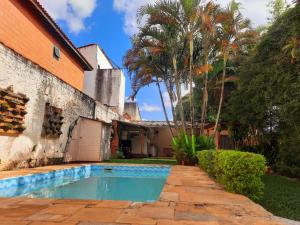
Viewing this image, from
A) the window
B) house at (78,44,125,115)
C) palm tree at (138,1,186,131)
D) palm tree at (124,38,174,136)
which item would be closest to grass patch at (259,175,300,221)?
palm tree at (138,1,186,131)

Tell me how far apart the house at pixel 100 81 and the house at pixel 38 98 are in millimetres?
8528

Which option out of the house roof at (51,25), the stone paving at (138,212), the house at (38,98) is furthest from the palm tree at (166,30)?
the stone paving at (138,212)

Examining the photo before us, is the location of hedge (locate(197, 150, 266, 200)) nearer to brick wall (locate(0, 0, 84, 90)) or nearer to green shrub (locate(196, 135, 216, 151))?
green shrub (locate(196, 135, 216, 151))

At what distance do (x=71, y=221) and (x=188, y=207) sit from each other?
6.28ft

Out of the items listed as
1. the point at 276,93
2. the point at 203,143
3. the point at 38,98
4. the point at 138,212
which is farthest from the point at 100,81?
the point at 138,212

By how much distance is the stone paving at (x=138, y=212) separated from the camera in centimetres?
353

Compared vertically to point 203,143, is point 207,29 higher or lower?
higher

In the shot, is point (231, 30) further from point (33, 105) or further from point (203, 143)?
point (33, 105)

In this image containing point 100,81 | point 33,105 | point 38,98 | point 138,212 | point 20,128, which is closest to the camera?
point 138,212

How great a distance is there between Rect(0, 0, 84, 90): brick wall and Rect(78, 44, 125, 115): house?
9624 mm

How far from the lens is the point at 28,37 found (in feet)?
38.2

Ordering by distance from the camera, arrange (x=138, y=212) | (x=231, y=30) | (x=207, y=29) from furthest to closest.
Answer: (x=231, y=30) → (x=207, y=29) → (x=138, y=212)

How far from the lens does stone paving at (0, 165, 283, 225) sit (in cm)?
353

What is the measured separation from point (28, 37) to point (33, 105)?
3.37 meters
